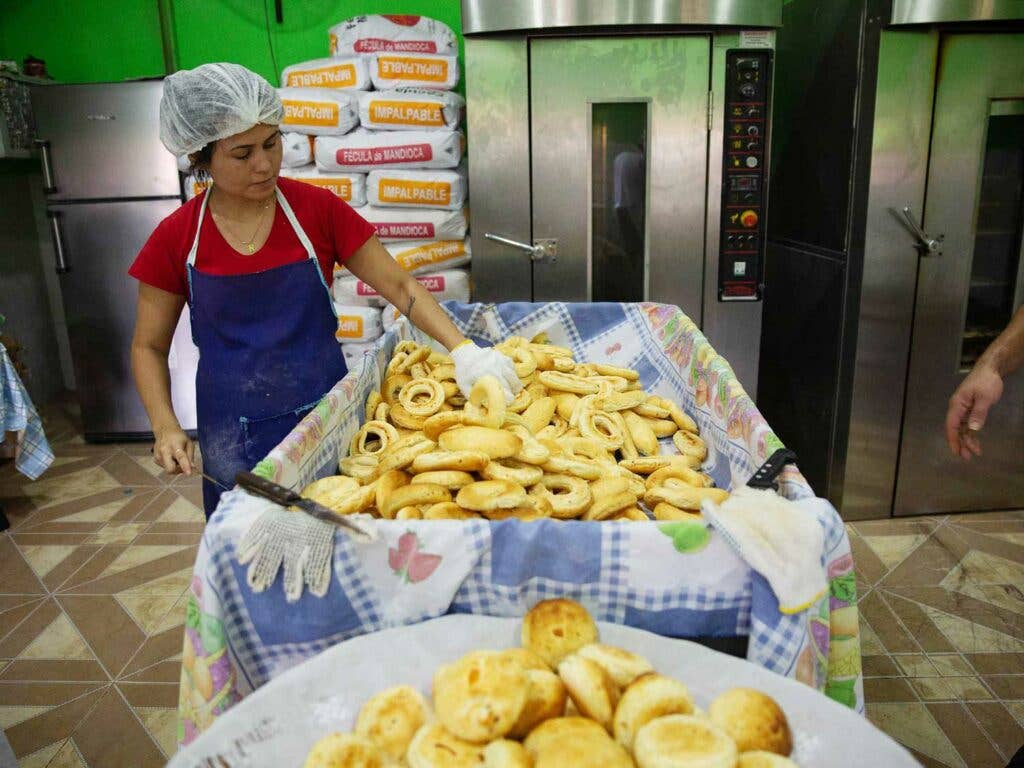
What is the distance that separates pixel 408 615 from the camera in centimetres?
108

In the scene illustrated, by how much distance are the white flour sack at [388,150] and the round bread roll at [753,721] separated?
10.0 feet

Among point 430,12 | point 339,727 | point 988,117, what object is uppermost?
point 430,12

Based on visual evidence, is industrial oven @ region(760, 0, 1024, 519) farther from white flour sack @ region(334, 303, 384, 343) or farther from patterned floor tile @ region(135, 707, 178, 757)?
patterned floor tile @ region(135, 707, 178, 757)

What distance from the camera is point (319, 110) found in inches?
141

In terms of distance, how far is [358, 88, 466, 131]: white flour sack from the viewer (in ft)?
11.7

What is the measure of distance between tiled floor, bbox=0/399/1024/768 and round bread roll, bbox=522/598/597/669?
60.9 inches

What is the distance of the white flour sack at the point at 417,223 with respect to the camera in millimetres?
3627

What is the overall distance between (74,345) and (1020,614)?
457 centimetres

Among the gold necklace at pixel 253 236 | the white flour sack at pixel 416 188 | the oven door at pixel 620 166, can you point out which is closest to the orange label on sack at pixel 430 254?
the white flour sack at pixel 416 188

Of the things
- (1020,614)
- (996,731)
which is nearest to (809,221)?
(1020,614)

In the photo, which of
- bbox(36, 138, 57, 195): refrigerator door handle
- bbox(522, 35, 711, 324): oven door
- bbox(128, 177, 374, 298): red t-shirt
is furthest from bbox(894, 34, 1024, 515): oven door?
bbox(36, 138, 57, 195): refrigerator door handle

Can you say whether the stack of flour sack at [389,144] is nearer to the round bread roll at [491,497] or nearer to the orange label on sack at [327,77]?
the orange label on sack at [327,77]

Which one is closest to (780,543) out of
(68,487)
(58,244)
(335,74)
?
(335,74)

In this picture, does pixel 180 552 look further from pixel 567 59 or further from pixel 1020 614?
pixel 1020 614
